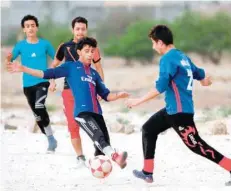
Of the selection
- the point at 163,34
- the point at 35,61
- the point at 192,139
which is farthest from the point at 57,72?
the point at 35,61

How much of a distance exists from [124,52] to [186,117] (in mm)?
67109

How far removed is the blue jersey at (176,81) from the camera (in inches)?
→ 352

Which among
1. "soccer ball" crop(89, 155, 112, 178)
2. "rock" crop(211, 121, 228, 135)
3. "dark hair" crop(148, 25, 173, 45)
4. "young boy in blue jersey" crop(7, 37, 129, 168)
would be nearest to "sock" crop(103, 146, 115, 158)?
"young boy in blue jersey" crop(7, 37, 129, 168)

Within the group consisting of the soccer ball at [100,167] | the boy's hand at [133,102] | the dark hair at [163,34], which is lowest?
the soccer ball at [100,167]

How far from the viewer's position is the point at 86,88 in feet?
32.1

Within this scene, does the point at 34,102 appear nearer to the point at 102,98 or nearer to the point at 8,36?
the point at 102,98

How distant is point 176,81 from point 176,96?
156 mm

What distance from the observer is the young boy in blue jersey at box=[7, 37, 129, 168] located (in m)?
9.68

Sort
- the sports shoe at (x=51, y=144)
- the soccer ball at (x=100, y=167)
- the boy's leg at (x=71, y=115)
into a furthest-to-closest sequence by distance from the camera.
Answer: the sports shoe at (x=51, y=144), the boy's leg at (x=71, y=115), the soccer ball at (x=100, y=167)

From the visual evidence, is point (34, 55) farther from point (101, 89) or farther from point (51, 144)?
point (101, 89)

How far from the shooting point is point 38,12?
93.8 metres

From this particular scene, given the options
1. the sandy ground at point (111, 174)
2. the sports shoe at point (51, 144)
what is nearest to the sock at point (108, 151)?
the sandy ground at point (111, 174)

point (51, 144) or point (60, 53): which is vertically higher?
point (60, 53)

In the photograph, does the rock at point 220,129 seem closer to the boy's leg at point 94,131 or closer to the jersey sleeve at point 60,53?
the jersey sleeve at point 60,53
